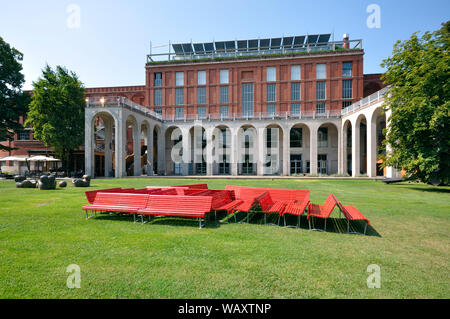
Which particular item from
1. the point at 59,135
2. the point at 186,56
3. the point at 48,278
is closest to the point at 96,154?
the point at 59,135

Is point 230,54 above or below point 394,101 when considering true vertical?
above

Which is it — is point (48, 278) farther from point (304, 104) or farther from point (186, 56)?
point (186, 56)

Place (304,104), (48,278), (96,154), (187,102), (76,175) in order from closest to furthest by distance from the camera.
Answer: (48,278), (76,175), (96,154), (304,104), (187,102)

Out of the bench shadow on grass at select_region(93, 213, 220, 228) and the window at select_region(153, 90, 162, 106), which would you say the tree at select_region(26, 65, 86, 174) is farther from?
the bench shadow on grass at select_region(93, 213, 220, 228)

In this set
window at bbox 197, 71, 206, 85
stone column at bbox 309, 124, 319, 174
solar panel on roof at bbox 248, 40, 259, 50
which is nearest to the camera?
stone column at bbox 309, 124, 319, 174

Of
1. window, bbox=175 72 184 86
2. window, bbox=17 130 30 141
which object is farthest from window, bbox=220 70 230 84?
window, bbox=17 130 30 141

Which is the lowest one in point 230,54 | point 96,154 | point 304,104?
point 96,154

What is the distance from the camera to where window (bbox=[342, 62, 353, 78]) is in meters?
37.7

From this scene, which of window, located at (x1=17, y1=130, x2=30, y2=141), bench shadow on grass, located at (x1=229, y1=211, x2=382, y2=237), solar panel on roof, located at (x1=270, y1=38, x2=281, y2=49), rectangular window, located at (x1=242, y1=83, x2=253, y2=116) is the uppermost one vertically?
solar panel on roof, located at (x1=270, y1=38, x2=281, y2=49)

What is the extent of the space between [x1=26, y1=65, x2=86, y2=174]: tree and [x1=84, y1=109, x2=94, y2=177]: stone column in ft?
9.92

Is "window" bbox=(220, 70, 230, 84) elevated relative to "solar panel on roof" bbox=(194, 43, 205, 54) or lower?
lower

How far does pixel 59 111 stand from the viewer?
29.1 m

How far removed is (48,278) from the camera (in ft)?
11.1
